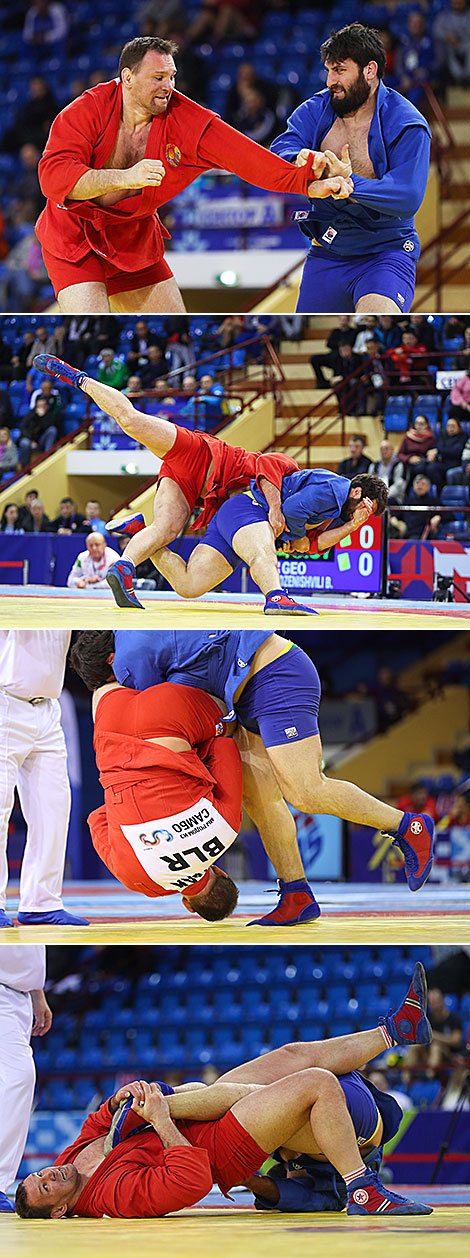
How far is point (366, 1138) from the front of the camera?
3.69m

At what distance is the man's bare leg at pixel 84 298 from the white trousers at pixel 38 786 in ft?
3.71

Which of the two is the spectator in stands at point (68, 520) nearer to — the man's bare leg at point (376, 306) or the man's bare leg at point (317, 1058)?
the man's bare leg at point (376, 306)

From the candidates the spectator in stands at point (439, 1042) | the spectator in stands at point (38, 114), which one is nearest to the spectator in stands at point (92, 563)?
the spectator in stands at point (439, 1042)

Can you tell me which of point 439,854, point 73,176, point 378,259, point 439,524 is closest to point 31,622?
point 73,176

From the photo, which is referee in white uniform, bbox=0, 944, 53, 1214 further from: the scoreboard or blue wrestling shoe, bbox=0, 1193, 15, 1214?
the scoreboard

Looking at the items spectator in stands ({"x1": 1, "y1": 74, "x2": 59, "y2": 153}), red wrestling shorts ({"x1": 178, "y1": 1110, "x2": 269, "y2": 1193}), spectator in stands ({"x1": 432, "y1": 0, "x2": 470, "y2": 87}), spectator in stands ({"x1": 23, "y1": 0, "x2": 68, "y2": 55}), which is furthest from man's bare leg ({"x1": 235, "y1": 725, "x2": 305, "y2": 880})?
spectator in stands ({"x1": 23, "y1": 0, "x2": 68, "y2": 55})

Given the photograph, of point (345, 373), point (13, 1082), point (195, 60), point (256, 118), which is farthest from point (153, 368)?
point (195, 60)

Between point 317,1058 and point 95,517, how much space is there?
6.01 ft

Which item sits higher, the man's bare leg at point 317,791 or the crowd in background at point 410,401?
the crowd in background at point 410,401

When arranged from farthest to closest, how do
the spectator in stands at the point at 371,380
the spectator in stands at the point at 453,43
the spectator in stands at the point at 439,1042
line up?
the spectator in stands at the point at 453,43
the spectator in stands at the point at 439,1042
the spectator in stands at the point at 371,380

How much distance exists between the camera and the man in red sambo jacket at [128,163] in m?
3.24

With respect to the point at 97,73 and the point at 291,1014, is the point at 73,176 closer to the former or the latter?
the point at 291,1014

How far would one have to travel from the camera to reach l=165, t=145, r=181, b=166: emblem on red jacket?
11.1 feet

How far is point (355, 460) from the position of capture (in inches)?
177
